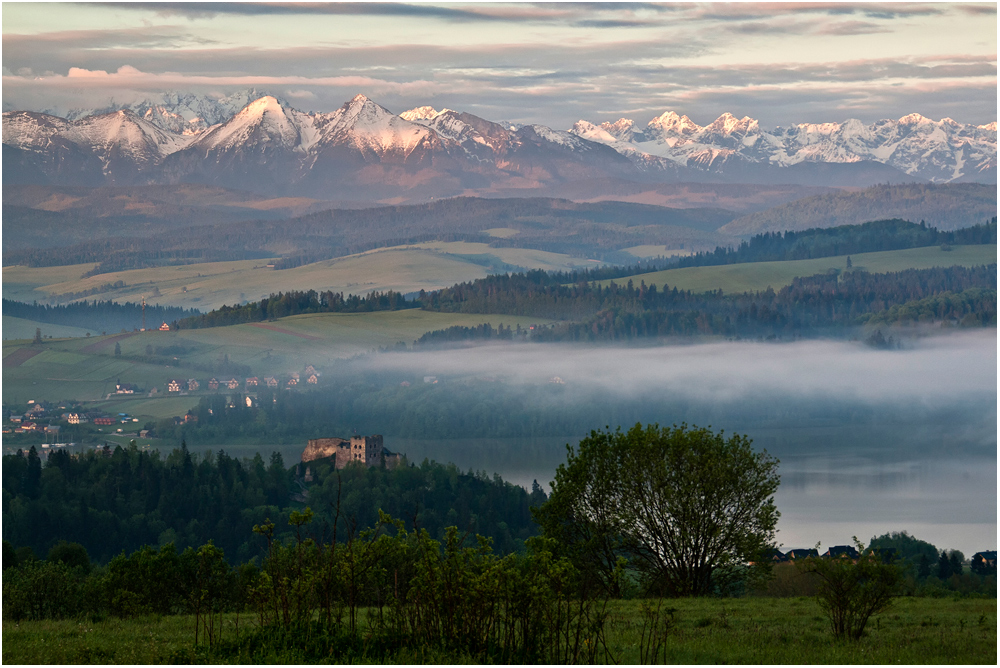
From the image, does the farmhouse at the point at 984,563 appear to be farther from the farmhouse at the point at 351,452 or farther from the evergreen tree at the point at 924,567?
the farmhouse at the point at 351,452

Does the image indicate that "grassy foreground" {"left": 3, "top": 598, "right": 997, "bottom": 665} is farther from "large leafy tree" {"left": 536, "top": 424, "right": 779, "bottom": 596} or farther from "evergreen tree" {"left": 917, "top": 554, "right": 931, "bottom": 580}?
"evergreen tree" {"left": 917, "top": 554, "right": 931, "bottom": 580}

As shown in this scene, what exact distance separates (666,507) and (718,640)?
895cm

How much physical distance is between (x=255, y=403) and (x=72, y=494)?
3991 inches

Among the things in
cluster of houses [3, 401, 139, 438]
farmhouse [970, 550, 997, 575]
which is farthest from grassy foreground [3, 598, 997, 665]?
cluster of houses [3, 401, 139, 438]

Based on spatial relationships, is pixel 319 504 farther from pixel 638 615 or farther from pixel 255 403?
pixel 255 403

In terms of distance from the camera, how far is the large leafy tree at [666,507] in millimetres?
22344

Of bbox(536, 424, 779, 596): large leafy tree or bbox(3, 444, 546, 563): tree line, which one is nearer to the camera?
bbox(536, 424, 779, 596): large leafy tree

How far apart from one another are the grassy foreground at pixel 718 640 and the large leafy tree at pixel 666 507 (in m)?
5.08

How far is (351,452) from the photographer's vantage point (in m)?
113

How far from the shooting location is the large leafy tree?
73.3 feet

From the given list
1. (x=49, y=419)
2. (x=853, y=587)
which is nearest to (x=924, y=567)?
(x=853, y=587)

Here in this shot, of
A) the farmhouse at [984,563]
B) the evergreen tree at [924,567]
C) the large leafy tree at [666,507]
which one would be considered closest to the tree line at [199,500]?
the evergreen tree at [924,567]

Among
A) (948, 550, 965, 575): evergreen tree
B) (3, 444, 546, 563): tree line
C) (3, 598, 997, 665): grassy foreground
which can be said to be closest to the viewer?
(3, 598, 997, 665): grassy foreground

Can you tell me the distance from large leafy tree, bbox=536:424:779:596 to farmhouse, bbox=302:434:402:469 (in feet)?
A: 289
